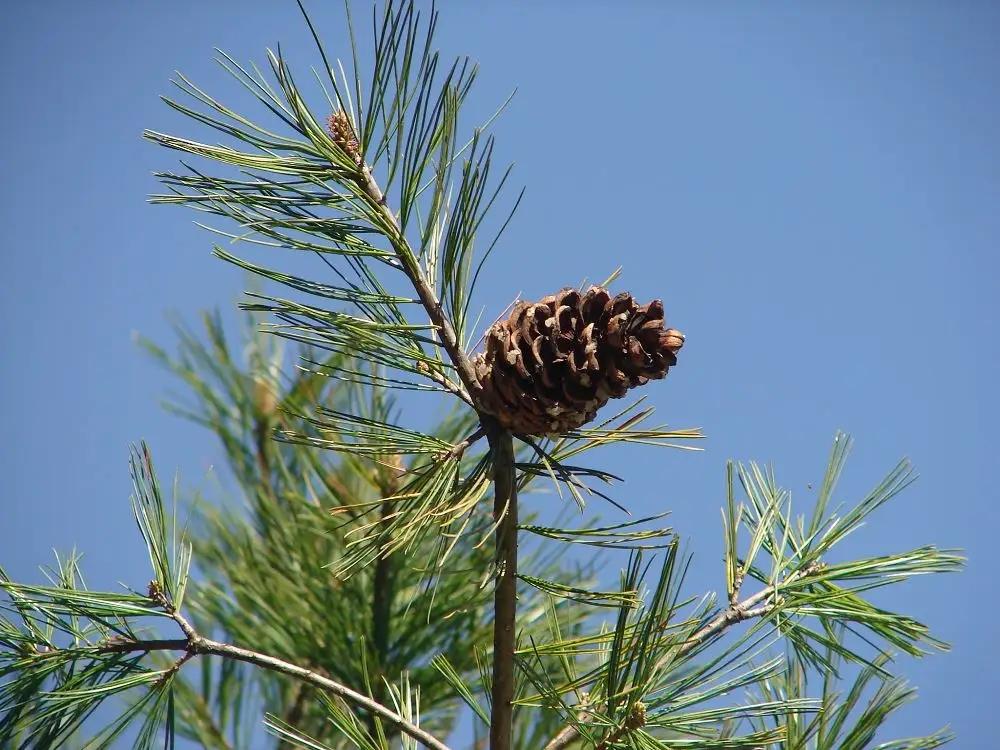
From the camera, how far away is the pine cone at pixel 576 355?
0.82m

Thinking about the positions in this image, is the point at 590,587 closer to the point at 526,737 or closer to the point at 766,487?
the point at 526,737

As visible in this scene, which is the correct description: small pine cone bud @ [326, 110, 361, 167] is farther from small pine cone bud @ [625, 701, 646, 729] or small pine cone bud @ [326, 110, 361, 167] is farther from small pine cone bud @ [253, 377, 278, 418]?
small pine cone bud @ [253, 377, 278, 418]

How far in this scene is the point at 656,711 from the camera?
3.01 feet

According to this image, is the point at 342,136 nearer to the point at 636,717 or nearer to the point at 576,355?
the point at 576,355

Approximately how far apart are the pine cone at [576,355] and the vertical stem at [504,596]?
0.13 feet

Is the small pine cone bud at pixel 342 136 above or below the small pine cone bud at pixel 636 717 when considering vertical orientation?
above

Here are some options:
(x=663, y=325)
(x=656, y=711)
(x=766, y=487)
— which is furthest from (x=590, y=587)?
(x=663, y=325)

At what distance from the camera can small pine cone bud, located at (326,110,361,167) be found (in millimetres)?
909

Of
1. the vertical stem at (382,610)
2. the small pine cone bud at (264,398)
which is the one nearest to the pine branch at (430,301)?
the vertical stem at (382,610)

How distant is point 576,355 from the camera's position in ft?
2.71

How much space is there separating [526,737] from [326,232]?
702mm

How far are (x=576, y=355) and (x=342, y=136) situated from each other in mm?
262

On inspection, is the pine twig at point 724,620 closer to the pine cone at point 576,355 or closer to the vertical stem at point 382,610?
the pine cone at point 576,355

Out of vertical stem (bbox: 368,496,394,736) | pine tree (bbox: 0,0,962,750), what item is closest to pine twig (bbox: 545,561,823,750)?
pine tree (bbox: 0,0,962,750)
